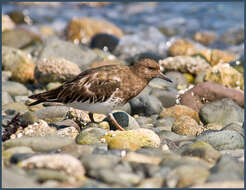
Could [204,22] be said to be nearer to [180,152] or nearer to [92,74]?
[92,74]

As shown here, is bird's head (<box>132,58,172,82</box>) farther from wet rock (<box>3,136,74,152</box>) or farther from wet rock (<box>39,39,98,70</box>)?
wet rock (<box>39,39,98,70</box>)

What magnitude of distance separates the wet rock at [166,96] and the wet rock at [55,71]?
2.00 m

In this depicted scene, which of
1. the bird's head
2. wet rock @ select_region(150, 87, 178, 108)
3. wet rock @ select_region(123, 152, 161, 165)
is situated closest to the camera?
wet rock @ select_region(123, 152, 161, 165)

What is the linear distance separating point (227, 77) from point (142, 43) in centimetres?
601

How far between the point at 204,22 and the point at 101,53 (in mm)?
8735

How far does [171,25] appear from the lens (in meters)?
20.8

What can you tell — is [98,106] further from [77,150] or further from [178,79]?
[178,79]

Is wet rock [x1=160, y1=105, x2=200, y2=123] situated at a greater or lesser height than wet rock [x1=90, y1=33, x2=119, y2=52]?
greater

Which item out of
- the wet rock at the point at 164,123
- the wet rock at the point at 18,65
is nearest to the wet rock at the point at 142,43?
the wet rock at the point at 18,65

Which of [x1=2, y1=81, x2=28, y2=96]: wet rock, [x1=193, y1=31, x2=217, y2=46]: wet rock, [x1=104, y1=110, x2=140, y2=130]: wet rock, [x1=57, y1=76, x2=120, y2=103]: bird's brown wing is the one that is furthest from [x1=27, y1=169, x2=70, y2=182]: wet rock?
[x1=193, y1=31, x2=217, y2=46]: wet rock

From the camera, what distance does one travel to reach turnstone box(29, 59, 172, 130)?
721cm

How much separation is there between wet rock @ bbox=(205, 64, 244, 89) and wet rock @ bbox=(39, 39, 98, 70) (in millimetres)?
3382

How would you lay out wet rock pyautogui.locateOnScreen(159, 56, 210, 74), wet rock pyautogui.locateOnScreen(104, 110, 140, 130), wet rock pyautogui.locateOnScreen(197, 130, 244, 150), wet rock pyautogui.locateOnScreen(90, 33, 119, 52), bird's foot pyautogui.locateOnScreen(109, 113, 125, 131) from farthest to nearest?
wet rock pyautogui.locateOnScreen(90, 33, 119, 52), wet rock pyautogui.locateOnScreen(159, 56, 210, 74), wet rock pyautogui.locateOnScreen(104, 110, 140, 130), bird's foot pyautogui.locateOnScreen(109, 113, 125, 131), wet rock pyautogui.locateOnScreen(197, 130, 244, 150)

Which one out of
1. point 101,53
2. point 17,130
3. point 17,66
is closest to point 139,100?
point 17,130
